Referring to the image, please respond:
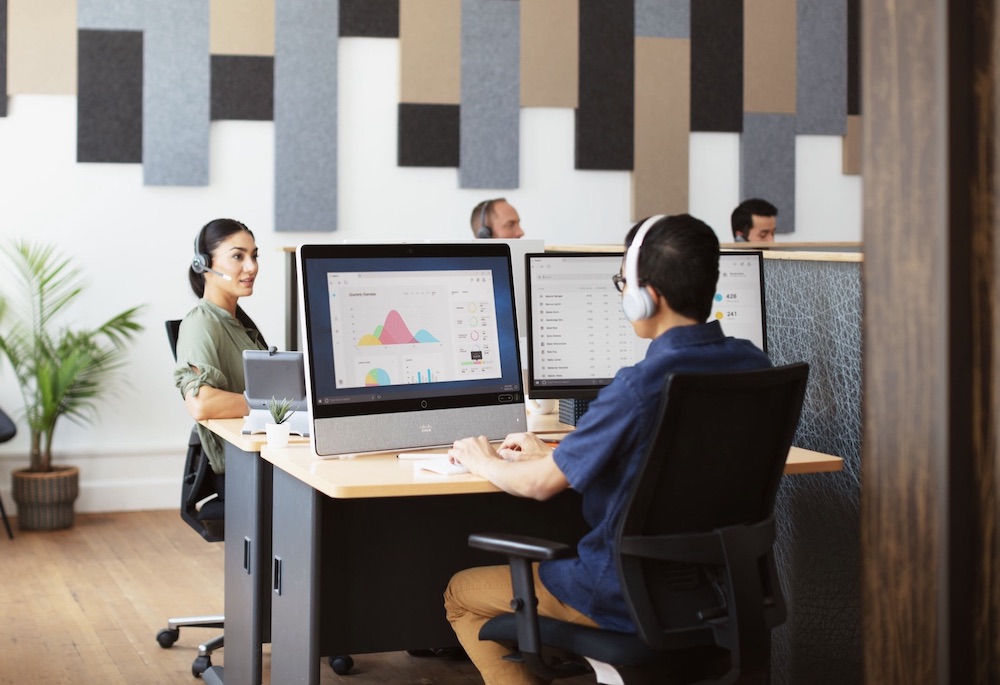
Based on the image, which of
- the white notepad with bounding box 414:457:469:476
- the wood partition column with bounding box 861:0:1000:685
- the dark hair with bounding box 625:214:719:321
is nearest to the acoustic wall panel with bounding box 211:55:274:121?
the white notepad with bounding box 414:457:469:476

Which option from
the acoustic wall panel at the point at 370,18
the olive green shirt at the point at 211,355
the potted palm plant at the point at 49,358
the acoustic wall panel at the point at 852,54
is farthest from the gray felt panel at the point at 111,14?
the acoustic wall panel at the point at 852,54

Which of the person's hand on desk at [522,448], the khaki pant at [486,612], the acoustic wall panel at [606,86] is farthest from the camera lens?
the acoustic wall panel at [606,86]

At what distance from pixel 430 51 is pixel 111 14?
1.48m

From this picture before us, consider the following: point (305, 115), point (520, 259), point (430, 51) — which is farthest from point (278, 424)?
point (430, 51)

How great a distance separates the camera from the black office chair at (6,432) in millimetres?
5069

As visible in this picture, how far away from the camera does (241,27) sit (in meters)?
5.75

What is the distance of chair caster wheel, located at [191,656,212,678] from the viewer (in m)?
3.42

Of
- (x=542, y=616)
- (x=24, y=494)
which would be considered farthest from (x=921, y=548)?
(x=24, y=494)

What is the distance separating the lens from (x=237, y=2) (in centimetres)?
574

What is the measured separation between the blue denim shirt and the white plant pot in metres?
0.77

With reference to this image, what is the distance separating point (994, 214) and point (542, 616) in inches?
54.5

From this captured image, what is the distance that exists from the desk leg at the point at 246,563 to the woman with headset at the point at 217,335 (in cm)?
22

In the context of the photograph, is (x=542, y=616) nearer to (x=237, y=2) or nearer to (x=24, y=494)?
(x=24, y=494)

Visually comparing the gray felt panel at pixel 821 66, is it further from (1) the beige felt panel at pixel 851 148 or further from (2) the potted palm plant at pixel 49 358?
(2) the potted palm plant at pixel 49 358
